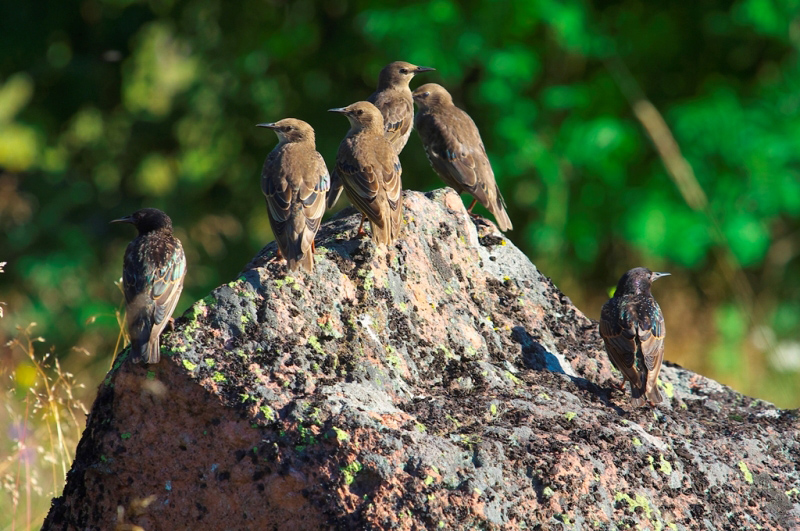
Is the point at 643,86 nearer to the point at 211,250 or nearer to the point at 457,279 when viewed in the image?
the point at 211,250

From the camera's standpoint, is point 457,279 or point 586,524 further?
point 457,279

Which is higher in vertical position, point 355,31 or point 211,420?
point 355,31

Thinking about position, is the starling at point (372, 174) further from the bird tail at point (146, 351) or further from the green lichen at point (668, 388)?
the green lichen at point (668, 388)

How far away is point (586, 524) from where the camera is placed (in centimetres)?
340

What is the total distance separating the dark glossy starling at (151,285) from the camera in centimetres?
360

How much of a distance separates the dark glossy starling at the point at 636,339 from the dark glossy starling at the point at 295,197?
1592 mm

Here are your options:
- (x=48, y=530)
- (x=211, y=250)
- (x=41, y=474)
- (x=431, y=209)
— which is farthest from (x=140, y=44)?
(x=48, y=530)

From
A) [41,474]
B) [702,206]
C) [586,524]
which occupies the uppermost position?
[702,206]

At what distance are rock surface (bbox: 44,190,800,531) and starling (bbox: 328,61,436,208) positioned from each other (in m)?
2.46

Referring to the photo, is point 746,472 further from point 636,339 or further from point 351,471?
point 351,471

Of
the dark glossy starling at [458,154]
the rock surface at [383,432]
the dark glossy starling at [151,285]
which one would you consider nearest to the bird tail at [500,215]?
the dark glossy starling at [458,154]

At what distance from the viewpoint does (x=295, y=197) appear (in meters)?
4.53

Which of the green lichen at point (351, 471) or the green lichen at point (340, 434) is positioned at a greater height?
the green lichen at point (340, 434)

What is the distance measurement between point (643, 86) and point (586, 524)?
337 inches
